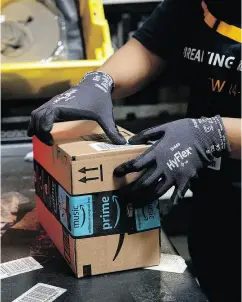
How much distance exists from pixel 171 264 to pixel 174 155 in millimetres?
206

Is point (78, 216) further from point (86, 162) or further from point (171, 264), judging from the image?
point (171, 264)

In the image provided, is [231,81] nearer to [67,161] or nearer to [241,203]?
[241,203]

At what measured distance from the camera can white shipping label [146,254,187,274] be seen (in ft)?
2.97

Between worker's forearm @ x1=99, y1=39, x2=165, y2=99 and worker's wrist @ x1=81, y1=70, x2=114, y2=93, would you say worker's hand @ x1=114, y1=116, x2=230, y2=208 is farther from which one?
worker's forearm @ x1=99, y1=39, x2=165, y2=99

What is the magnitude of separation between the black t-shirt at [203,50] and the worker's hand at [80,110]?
0.23 meters

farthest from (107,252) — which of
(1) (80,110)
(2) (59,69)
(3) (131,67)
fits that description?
(2) (59,69)

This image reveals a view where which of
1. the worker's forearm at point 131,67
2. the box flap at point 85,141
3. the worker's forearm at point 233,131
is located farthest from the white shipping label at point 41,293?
the worker's forearm at point 131,67

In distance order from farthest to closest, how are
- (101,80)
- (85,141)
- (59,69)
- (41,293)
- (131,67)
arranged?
1. (59,69)
2. (131,67)
3. (101,80)
4. (85,141)
5. (41,293)

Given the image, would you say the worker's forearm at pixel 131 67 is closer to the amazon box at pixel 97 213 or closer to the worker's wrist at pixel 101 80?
the worker's wrist at pixel 101 80

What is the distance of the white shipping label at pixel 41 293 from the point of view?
81 cm

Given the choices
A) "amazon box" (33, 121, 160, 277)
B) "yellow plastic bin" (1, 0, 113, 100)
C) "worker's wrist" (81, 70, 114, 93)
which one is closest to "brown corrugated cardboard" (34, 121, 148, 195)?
"amazon box" (33, 121, 160, 277)

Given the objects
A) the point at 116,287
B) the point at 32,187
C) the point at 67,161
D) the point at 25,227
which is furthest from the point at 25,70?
the point at 116,287

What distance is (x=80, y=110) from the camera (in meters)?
0.99

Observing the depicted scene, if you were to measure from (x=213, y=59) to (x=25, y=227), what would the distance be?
1.84 ft
